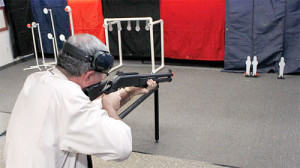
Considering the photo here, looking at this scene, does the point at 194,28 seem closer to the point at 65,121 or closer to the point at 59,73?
the point at 59,73

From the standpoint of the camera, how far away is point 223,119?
298cm

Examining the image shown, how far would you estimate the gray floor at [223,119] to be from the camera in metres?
2.37

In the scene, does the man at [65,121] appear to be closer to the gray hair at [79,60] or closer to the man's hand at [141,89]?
the gray hair at [79,60]

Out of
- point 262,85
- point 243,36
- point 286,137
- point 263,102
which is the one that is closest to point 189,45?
point 243,36

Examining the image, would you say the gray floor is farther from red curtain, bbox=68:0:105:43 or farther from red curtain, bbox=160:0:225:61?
red curtain, bbox=68:0:105:43

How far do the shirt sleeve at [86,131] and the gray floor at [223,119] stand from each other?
4.59 ft

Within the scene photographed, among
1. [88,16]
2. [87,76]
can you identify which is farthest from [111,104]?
[88,16]

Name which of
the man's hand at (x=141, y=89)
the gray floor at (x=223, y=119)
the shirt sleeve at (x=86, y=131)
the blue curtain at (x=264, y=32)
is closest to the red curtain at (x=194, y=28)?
the blue curtain at (x=264, y=32)

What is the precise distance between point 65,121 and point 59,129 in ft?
0.14

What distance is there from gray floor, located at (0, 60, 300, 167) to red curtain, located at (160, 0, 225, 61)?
488 mm

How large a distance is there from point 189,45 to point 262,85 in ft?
4.64

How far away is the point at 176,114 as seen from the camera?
316 centimetres

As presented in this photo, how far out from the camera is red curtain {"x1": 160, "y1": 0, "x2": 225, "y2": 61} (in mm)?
4543

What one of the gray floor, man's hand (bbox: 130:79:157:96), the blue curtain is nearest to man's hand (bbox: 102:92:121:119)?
man's hand (bbox: 130:79:157:96)
